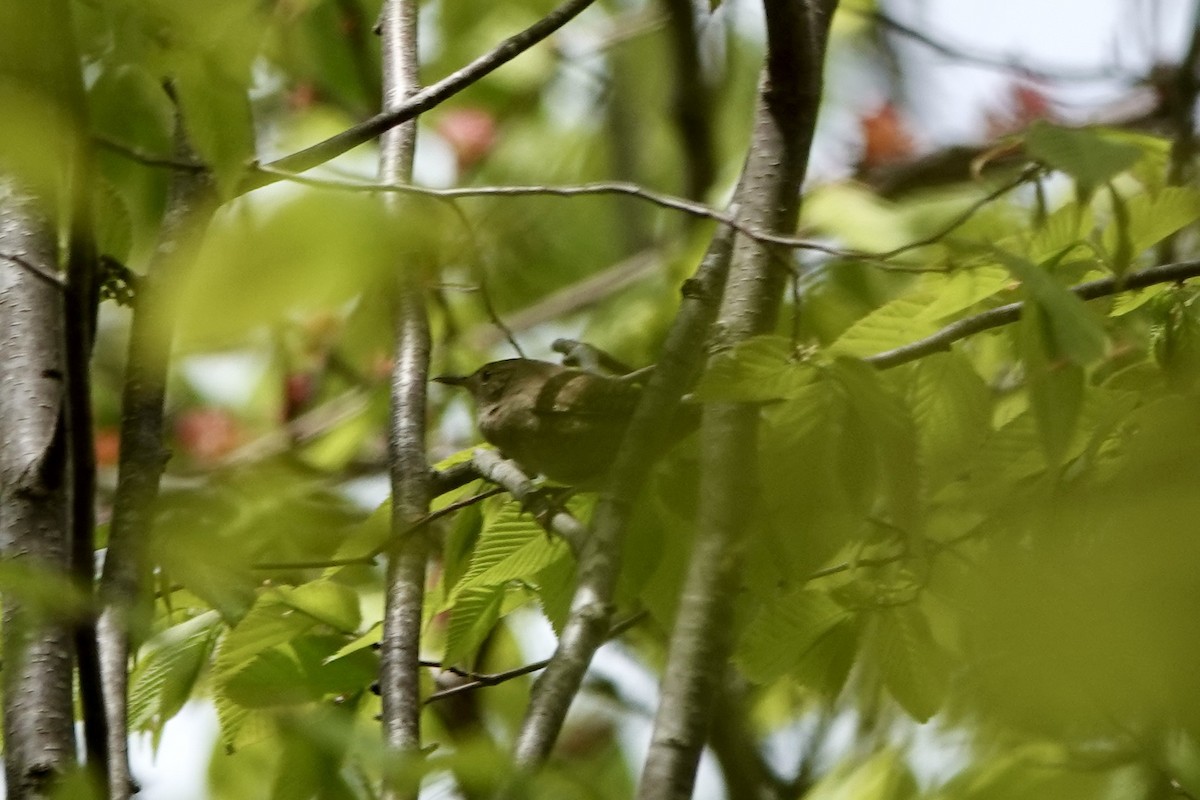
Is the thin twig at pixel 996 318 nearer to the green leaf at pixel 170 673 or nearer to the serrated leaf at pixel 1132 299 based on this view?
the serrated leaf at pixel 1132 299

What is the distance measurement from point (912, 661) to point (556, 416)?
1.41 metres

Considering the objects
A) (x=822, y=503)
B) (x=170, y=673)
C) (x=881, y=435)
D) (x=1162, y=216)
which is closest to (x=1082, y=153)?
(x=881, y=435)

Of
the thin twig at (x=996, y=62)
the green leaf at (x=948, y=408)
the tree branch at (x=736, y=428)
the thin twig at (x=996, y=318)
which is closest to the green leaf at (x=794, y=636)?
the tree branch at (x=736, y=428)

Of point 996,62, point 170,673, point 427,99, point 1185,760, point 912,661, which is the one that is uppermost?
point 996,62

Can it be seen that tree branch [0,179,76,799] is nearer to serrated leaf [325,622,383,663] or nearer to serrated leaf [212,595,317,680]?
serrated leaf [212,595,317,680]

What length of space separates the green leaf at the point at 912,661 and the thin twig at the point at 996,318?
358 millimetres

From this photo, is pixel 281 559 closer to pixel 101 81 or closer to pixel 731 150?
pixel 101 81

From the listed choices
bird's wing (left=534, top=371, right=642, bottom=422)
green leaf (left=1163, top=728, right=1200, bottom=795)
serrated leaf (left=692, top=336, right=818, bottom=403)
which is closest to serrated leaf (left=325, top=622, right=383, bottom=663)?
serrated leaf (left=692, top=336, right=818, bottom=403)

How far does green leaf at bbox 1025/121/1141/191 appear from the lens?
1.15m

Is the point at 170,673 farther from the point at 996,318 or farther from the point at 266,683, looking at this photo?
the point at 996,318

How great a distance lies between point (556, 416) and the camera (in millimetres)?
3096

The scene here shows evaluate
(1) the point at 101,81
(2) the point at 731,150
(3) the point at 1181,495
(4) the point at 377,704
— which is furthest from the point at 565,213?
(3) the point at 1181,495

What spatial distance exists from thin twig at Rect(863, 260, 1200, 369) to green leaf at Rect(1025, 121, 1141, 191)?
1.61 feet

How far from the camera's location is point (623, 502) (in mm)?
1526
